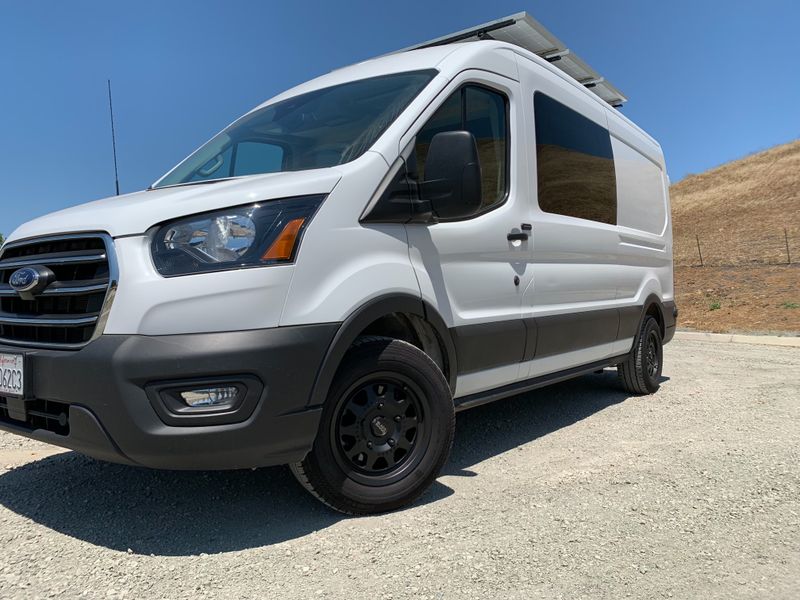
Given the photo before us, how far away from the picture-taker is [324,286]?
264 centimetres

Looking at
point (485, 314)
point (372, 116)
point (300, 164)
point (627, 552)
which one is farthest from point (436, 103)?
point (627, 552)

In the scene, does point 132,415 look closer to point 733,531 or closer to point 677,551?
point 677,551

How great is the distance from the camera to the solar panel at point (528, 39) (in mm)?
4066

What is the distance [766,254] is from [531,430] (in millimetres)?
21198

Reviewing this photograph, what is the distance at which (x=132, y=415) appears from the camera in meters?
2.37

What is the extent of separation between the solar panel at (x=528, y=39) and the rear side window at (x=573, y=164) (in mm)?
452

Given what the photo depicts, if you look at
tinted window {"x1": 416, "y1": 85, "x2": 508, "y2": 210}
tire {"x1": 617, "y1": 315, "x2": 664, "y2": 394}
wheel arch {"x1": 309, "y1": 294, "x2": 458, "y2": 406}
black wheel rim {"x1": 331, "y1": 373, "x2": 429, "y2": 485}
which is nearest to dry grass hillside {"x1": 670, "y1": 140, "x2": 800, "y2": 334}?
tire {"x1": 617, "y1": 315, "x2": 664, "y2": 394}

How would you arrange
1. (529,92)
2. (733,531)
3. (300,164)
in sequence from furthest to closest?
(529,92) < (300,164) < (733,531)

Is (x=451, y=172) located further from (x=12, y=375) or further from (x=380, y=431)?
(x=12, y=375)

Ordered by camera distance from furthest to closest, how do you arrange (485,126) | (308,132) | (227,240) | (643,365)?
(643,365)
(485,126)
(308,132)
(227,240)

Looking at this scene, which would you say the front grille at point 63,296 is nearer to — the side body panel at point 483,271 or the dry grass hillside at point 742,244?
the side body panel at point 483,271

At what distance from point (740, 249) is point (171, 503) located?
2545 centimetres

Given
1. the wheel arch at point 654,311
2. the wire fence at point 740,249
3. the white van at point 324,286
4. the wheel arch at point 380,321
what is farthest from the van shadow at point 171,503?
the wire fence at point 740,249

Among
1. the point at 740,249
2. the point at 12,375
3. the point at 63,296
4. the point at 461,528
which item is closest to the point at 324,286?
the point at 63,296
